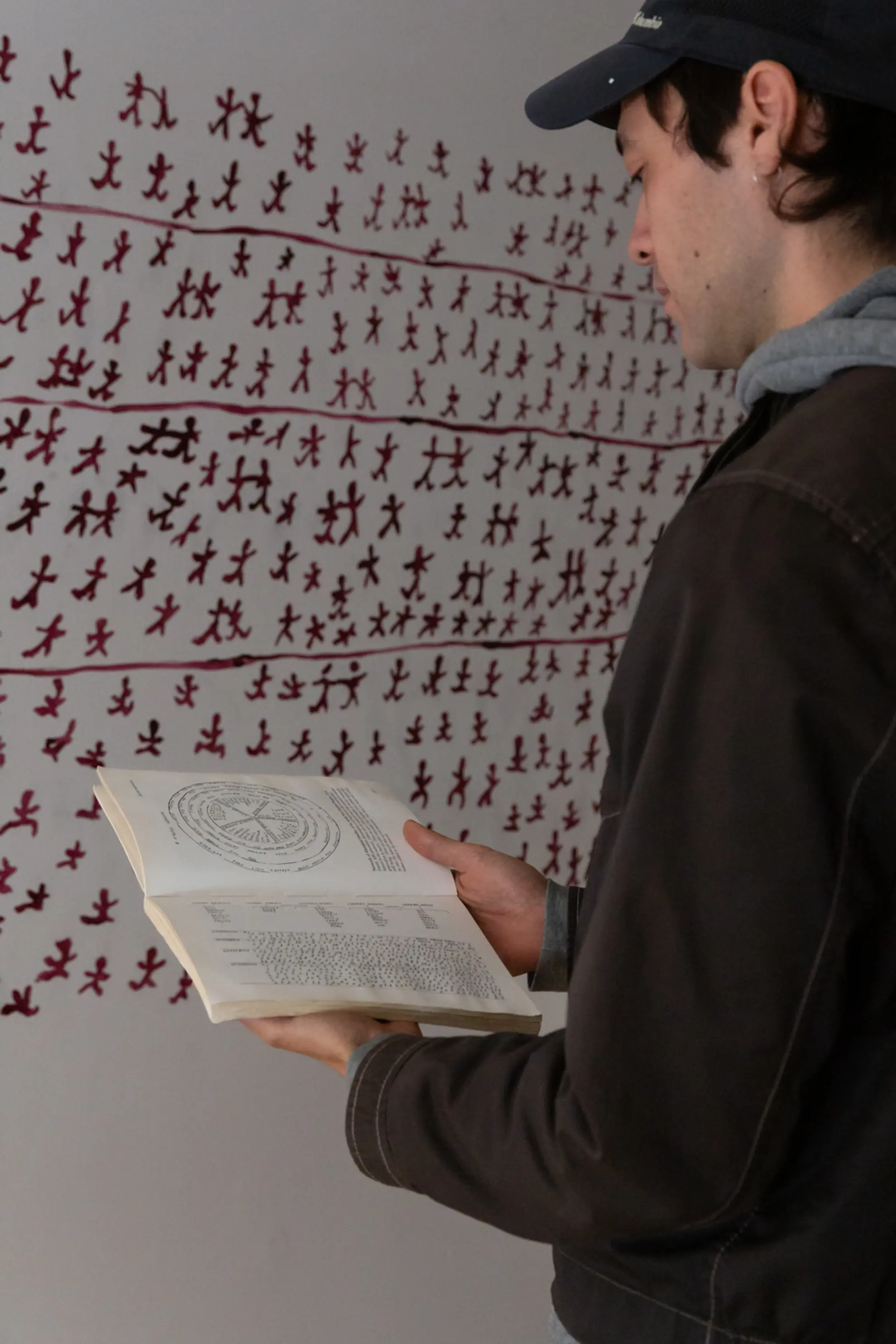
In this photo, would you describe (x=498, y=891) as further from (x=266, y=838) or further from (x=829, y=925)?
(x=829, y=925)

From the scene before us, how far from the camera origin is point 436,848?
3.30ft

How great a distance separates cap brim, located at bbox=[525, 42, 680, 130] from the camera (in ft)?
2.35

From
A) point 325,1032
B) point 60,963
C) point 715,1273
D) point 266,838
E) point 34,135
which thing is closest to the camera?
point 715,1273

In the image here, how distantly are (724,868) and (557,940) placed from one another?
46cm

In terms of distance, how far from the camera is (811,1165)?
2.09 ft

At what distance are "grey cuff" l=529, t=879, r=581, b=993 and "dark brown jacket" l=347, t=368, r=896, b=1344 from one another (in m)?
0.33

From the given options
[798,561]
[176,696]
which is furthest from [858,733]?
[176,696]

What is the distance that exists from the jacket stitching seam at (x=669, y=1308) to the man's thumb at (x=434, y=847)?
1.07 feet

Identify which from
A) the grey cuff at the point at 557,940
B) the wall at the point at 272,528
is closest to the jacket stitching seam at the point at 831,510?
the grey cuff at the point at 557,940

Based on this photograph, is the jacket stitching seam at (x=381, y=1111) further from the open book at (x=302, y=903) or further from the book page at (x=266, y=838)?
the book page at (x=266, y=838)

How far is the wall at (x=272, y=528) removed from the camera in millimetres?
1275

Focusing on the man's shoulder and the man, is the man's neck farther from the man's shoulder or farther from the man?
the man's shoulder

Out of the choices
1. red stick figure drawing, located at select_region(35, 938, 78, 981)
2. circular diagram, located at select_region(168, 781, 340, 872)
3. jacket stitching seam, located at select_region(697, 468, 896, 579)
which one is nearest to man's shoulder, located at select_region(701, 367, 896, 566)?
jacket stitching seam, located at select_region(697, 468, 896, 579)

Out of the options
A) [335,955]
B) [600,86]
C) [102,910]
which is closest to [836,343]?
[600,86]
